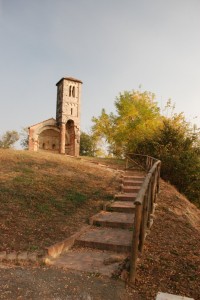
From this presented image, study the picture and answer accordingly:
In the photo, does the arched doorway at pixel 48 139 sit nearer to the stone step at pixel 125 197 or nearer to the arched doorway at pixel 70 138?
the arched doorway at pixel 70 138

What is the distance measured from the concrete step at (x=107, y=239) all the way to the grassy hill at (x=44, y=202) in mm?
387

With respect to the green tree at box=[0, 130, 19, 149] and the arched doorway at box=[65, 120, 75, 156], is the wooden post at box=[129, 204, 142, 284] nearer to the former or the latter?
the arched doorway at box=[65, 120, 75, 156]

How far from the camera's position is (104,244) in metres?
5.71

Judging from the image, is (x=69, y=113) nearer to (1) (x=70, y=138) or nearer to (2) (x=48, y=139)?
(1) (x=70, y=138)

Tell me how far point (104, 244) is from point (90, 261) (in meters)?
0.70

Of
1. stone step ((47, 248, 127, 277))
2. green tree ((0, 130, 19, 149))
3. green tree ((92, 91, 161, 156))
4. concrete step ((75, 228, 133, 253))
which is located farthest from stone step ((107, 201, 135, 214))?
green tree ((0, 130, 19, 149))

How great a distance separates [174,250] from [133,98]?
28.9m

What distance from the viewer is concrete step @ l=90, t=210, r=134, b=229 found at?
22.5 ft

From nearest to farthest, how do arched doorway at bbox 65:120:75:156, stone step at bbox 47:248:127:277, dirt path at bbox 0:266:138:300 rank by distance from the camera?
dirt path at bbox 0:266:138:300 < stone step at bbox 47:248:127:277 < arched doorway at bbox 65:120:75:156

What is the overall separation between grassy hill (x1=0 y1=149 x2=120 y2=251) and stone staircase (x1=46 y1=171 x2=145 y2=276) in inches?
14.7

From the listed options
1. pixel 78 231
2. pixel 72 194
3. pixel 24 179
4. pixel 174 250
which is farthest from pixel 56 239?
pixel 24 179

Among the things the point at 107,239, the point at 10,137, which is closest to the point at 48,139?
the point at 10,137

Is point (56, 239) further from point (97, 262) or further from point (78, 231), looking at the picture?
point (97, 262)

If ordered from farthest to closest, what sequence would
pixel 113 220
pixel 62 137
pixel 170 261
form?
1. pixel 62 137
2. pixel 113 220
3. pixel 170 261
